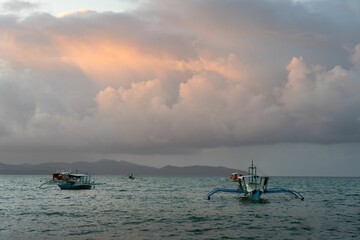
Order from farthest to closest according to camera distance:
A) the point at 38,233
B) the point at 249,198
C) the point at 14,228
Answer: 1. the point at 249,198
2. the point at 14,228
3. the point at 38,233

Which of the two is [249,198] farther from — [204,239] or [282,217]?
[204,239]

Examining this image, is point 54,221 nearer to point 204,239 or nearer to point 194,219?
point 194,219

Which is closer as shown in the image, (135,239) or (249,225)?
(135,239)

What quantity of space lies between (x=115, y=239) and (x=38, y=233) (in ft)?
29.0

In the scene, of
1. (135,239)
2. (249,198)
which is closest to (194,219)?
(135,239)

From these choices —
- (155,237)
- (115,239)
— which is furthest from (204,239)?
(115,239)

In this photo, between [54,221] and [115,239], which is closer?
[115,239]

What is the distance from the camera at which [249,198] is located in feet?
258

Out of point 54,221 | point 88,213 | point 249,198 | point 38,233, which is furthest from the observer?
point 249,198

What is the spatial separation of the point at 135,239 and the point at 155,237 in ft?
6.87

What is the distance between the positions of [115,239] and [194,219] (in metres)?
16.9

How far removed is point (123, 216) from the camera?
5609 cm

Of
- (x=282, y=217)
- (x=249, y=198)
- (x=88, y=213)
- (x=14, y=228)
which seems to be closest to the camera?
(x=14, y=228)

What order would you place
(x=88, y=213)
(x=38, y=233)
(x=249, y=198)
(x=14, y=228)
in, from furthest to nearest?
(x=249, y=198)
(x=88, y=213)
(x=14, y=228)
(x=38, y=233)
